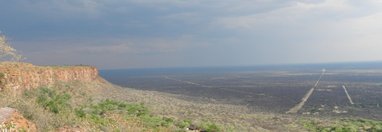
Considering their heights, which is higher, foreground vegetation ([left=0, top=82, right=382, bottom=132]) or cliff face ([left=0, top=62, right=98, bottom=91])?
cliff face ([left=0, top=62, right=98, bottom=91])

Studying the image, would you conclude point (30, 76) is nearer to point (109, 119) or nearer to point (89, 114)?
point (89, 114)

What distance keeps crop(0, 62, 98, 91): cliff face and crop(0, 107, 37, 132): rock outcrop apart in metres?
16.9

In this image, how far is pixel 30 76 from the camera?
134 feet

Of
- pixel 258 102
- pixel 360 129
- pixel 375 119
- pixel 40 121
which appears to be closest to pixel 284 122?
pixel 360 129

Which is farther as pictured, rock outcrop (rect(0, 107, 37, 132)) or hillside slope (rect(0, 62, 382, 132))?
hillside slope (rect(0, 62, 382, 132))

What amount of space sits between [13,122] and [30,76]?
91.5 feet

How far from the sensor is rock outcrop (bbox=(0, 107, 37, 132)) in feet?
43.8

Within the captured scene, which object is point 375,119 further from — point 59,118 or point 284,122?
point 59,118

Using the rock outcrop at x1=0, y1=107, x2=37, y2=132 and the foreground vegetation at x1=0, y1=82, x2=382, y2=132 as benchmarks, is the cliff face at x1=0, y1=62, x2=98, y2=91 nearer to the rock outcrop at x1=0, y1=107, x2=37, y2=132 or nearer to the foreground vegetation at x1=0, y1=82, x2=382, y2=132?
the foreground vegetation at x1=0, y1=82, x2=382, y2=132

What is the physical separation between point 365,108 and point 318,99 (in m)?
16.1

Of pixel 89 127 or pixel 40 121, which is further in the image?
pixel 89 127

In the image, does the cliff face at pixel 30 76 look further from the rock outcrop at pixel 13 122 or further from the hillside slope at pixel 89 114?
the rock outcrop at pixel 13 122

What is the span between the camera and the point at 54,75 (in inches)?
2042

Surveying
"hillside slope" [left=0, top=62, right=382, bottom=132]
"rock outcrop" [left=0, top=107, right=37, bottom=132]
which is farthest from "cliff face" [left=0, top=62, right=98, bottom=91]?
"rock outcrop" [left=0, top=107, right=37, bottom=132]
